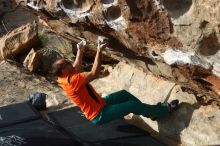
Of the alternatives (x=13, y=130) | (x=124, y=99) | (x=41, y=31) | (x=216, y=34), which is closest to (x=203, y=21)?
(x=216, y=34)

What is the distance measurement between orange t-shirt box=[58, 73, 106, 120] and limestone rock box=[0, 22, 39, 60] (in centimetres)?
308

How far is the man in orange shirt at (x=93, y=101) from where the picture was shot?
480 centimetres

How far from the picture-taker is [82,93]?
490 cm

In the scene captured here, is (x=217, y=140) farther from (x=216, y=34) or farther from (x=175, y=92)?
(x=216, y=34)

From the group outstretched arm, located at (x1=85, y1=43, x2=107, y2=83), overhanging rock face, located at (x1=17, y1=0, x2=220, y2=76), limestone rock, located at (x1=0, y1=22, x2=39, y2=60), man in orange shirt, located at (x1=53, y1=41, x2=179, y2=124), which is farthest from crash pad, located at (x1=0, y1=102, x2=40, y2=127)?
limestone rock, located at (x1=0, y1=22, x2=39, y2=60)

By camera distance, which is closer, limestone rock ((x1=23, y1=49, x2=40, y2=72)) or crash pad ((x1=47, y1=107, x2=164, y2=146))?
crash pad ((x1=47, y1=107, x2=164, y2=146))

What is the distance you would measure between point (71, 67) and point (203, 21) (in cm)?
151

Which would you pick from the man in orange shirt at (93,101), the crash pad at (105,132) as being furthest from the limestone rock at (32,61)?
the man in orange shirt at (93,101)

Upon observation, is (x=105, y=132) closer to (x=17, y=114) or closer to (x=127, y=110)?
(x=127, y=110)

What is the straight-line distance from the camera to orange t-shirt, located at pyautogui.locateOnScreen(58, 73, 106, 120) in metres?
4.81

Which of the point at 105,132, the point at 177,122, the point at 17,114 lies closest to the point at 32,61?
the point at 17,114

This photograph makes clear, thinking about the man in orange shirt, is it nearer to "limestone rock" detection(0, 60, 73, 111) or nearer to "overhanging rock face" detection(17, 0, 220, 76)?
"overhanging rock face" detection(17, 0, 220, 76)

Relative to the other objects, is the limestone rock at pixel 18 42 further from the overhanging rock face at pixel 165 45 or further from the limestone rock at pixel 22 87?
the overhanging rock face at pixel 165 45

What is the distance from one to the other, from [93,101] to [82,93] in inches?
5.3
